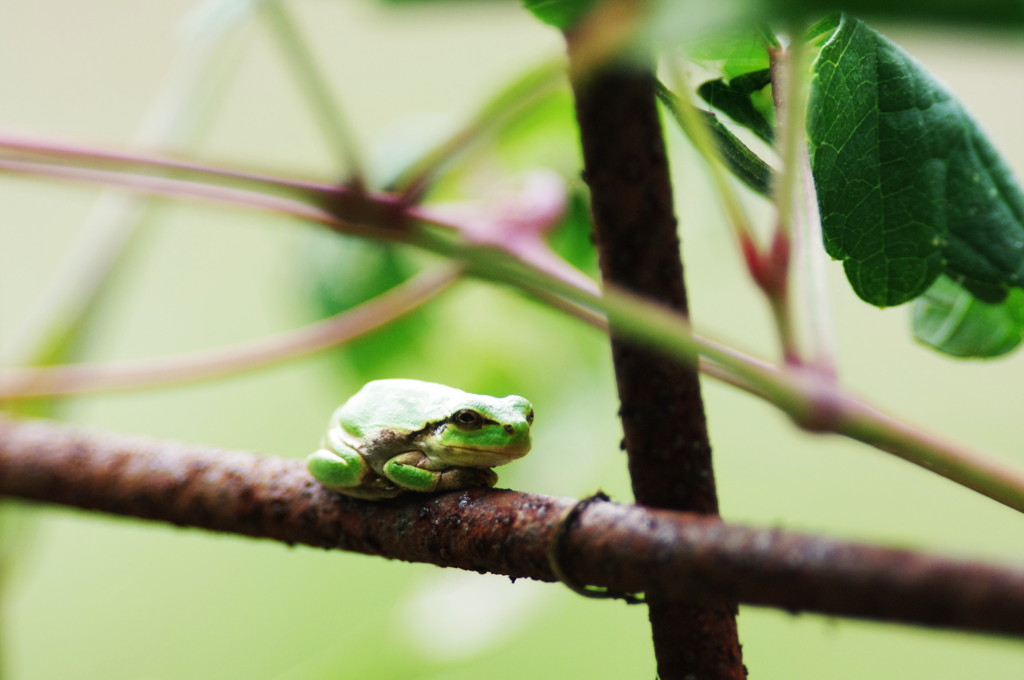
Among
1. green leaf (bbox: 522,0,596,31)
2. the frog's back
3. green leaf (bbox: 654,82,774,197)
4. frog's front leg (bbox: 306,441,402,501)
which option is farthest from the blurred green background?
green leaf (bbox: 522,0,596,31)

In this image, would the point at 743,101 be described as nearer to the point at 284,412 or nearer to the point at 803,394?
the point at 803,394

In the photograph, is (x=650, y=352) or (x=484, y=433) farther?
(x=484, y=433)

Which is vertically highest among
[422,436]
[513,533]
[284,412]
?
[513,533]

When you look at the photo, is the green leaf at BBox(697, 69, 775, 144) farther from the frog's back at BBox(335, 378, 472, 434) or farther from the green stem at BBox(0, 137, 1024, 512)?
the frog's back at BBox(335, 378, 472, 434)

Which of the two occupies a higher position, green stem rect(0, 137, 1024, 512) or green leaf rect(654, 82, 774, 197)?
green leaf rect(654, 82, 774, 197)

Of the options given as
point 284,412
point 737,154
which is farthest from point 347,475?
point 284,412

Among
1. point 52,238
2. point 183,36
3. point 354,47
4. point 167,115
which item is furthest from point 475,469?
point 52,238

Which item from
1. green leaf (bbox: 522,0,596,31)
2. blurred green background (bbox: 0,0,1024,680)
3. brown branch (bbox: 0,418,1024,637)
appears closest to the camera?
brown branch (bbox: 0,418,1024,637)
